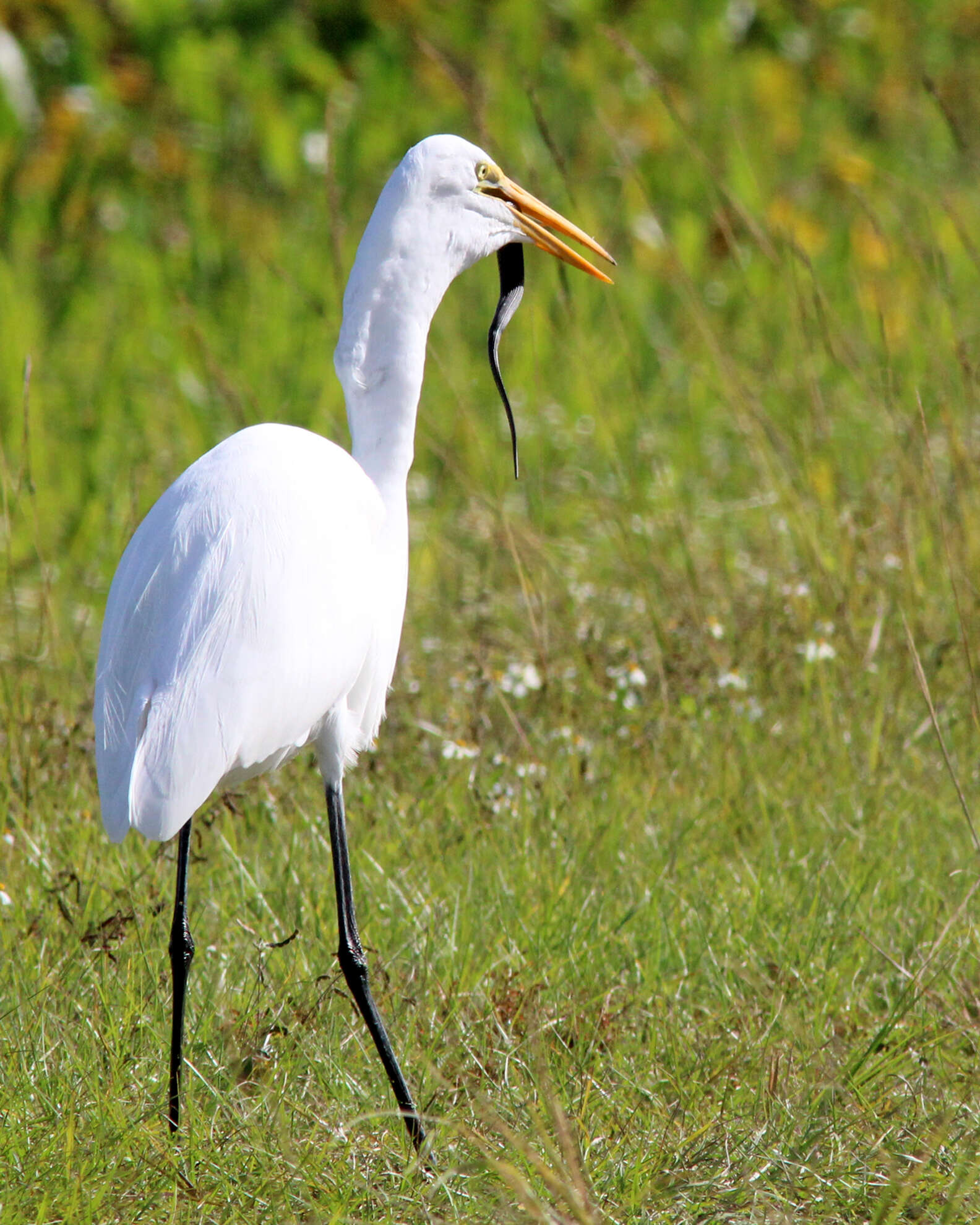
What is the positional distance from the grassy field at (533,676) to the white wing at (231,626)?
45 cm

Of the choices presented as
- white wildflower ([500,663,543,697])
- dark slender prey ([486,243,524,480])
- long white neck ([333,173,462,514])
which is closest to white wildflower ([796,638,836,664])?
white wildflower ([500,663,543,697])

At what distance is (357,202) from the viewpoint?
613 cm

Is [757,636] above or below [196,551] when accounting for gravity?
below

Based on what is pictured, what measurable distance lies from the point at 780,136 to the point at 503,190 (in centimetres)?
488

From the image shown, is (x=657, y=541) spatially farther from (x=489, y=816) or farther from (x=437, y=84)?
(x=437, y=84)

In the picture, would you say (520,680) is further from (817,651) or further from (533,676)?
(817,651)

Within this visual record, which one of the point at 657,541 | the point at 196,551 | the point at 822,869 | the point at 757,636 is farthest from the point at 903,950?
the point at 657,541

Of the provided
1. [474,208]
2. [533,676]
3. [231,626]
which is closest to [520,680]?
[533,676]

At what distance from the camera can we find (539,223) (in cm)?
246

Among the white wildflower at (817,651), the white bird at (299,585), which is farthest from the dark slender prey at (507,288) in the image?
the white wildflower at (817,651)

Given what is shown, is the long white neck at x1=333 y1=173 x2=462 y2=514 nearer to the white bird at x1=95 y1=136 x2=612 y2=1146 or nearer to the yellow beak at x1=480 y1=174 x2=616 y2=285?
the white bird at x1=95 y1=136 x2=612 y2=1146

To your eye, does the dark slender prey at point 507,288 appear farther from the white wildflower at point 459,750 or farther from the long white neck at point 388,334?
the white wildflower at point 459,750

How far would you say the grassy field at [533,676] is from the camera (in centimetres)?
204

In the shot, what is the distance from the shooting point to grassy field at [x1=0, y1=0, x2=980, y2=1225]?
204 centimetres
